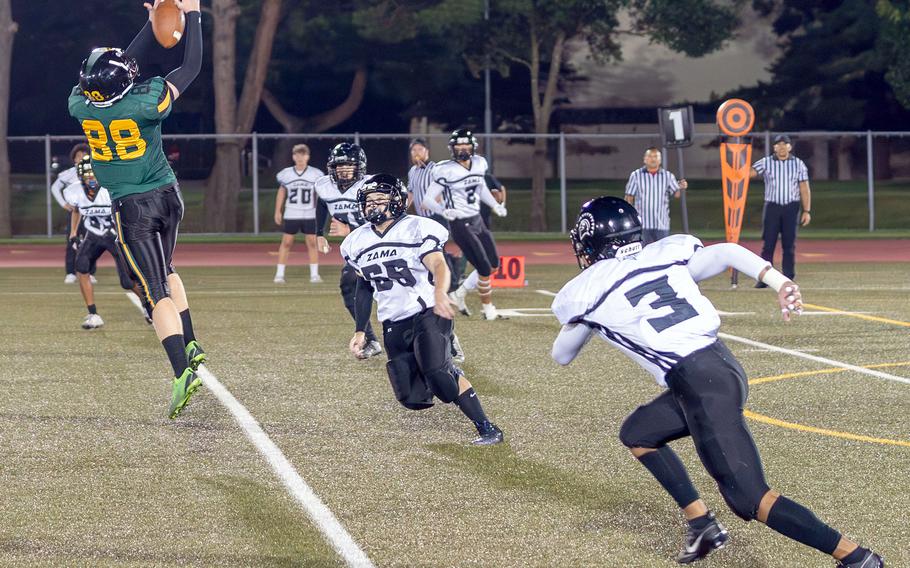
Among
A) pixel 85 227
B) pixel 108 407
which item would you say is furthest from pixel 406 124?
pixel 108 407

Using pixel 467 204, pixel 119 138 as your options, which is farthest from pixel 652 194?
pixel 119 138

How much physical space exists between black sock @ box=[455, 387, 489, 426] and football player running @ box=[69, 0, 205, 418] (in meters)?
1.78

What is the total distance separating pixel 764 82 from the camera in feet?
167

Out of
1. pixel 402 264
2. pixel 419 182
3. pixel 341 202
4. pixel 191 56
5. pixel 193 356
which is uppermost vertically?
pixel 191 56

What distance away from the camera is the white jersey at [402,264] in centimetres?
808

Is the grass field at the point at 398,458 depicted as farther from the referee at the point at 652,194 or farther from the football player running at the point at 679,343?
the referee at the point at 652,194

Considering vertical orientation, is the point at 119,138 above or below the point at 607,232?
above

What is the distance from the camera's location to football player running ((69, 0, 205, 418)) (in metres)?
8.52

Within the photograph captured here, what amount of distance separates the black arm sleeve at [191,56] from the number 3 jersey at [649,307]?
406 centimetres

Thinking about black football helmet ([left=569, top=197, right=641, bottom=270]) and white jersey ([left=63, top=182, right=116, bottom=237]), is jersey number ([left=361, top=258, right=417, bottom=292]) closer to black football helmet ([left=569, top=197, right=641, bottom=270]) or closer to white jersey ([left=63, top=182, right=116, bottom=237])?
black football helmet ([left=569, top=197, right=641, bottom=270])

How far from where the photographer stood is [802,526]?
5.08m

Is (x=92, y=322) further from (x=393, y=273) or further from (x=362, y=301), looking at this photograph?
(x=393, y=273)

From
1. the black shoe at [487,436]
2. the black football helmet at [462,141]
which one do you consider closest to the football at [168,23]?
the black shoe at [487,436]

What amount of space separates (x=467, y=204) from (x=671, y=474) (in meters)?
9.07
